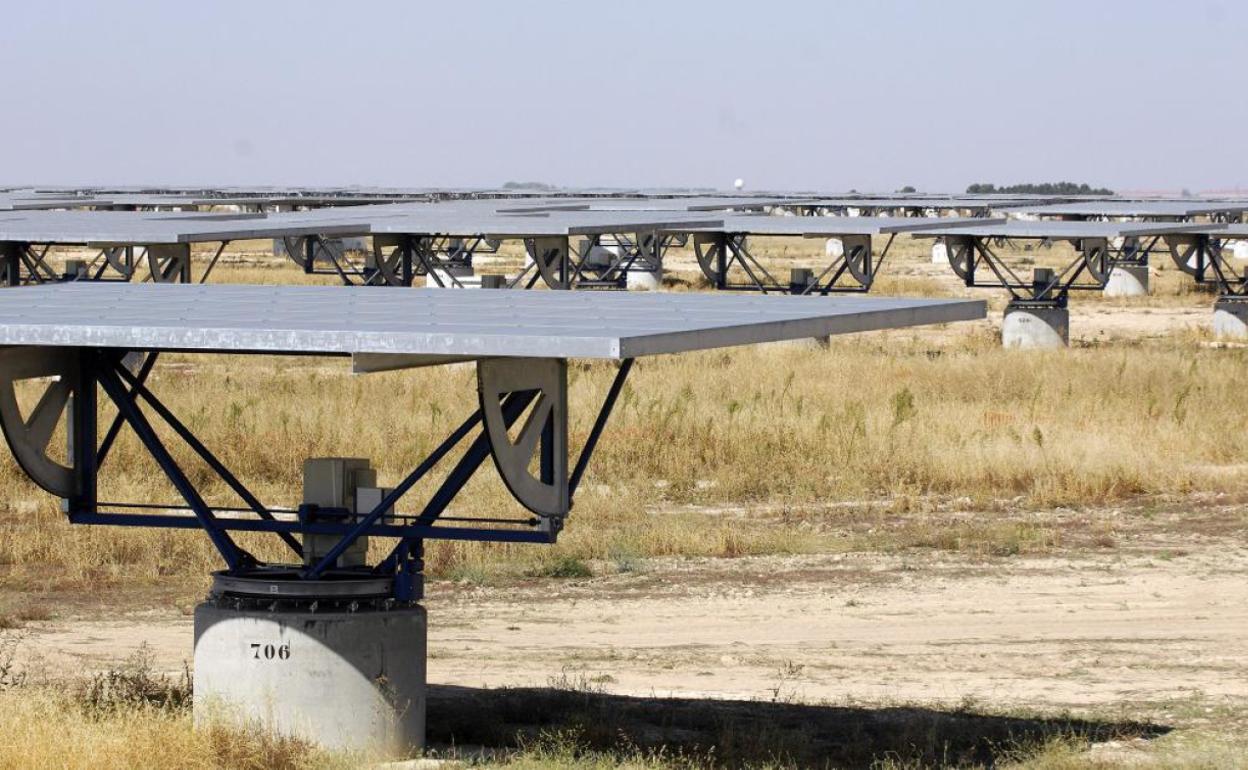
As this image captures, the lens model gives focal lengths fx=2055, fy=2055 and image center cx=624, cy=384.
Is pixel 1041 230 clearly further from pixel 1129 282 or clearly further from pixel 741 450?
pixel 741 450

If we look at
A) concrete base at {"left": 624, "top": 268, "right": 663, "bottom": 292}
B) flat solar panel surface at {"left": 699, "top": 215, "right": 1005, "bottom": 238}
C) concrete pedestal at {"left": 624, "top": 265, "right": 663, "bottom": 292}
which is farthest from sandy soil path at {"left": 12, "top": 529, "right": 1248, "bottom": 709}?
concrete base at {"left": 624, "top": 268, "right": 663, "bottom": 292}

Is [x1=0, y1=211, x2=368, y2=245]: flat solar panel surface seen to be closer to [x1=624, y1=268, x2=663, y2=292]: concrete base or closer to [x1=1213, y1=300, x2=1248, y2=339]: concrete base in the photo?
[x1=624, y1=268, x2=663, y2=292]: concrete base

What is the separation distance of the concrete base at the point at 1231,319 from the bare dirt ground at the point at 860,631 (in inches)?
987

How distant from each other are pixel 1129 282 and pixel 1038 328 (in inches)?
709

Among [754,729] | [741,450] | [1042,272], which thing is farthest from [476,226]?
[754,729]

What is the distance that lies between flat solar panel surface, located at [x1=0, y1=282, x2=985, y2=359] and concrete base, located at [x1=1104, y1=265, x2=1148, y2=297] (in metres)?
47.1

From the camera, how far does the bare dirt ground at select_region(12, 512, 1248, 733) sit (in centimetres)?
1482

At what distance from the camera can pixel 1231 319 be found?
45312 millimetres

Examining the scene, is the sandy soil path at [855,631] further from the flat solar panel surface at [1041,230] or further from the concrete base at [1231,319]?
the concrete base at [1231,319]

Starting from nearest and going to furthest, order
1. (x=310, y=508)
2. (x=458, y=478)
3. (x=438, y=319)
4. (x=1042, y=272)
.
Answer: (x=438, y=319)
(x=458, y=478)
(x=310, y=508)
(x=1042, y=272)

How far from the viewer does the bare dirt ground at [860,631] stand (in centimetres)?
1482

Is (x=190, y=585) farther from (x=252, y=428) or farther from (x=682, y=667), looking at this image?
(x=252, y=428)

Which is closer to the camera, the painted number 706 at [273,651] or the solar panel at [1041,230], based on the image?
the painted number 706 at [273,651]

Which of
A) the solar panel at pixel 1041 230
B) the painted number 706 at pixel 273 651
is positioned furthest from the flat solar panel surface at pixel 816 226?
the painted number 706 at pixel 273 651
